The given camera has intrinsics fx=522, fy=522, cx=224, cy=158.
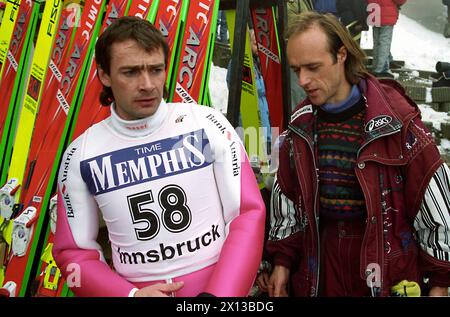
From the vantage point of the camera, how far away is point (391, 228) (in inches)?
78.2

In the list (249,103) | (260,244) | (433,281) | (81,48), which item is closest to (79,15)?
(81,48)

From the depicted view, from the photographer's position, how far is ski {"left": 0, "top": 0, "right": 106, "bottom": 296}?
317cm

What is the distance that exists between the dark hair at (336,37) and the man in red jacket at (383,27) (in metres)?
3.30

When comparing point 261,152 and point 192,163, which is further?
point 261,152

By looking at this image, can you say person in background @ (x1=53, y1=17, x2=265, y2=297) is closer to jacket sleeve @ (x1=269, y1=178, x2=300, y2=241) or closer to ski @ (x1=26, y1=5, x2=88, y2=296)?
jacket sleeve @ (x1=269, y1=178, x2=300, y2=241)

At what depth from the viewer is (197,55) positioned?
10.1 feet

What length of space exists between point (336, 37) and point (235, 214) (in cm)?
79

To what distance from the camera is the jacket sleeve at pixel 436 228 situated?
1.88 m

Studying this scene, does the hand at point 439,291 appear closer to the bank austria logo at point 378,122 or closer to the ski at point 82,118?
the bank austria logo at point 378,122

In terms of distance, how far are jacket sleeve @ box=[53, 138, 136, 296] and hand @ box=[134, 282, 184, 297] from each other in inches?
3.4

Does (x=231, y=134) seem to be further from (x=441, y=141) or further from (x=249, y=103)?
(x=441, y=141)

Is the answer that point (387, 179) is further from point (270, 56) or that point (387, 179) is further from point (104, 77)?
point (270, 56)

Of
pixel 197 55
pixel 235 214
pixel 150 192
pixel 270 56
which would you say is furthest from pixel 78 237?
pixel 270 56
